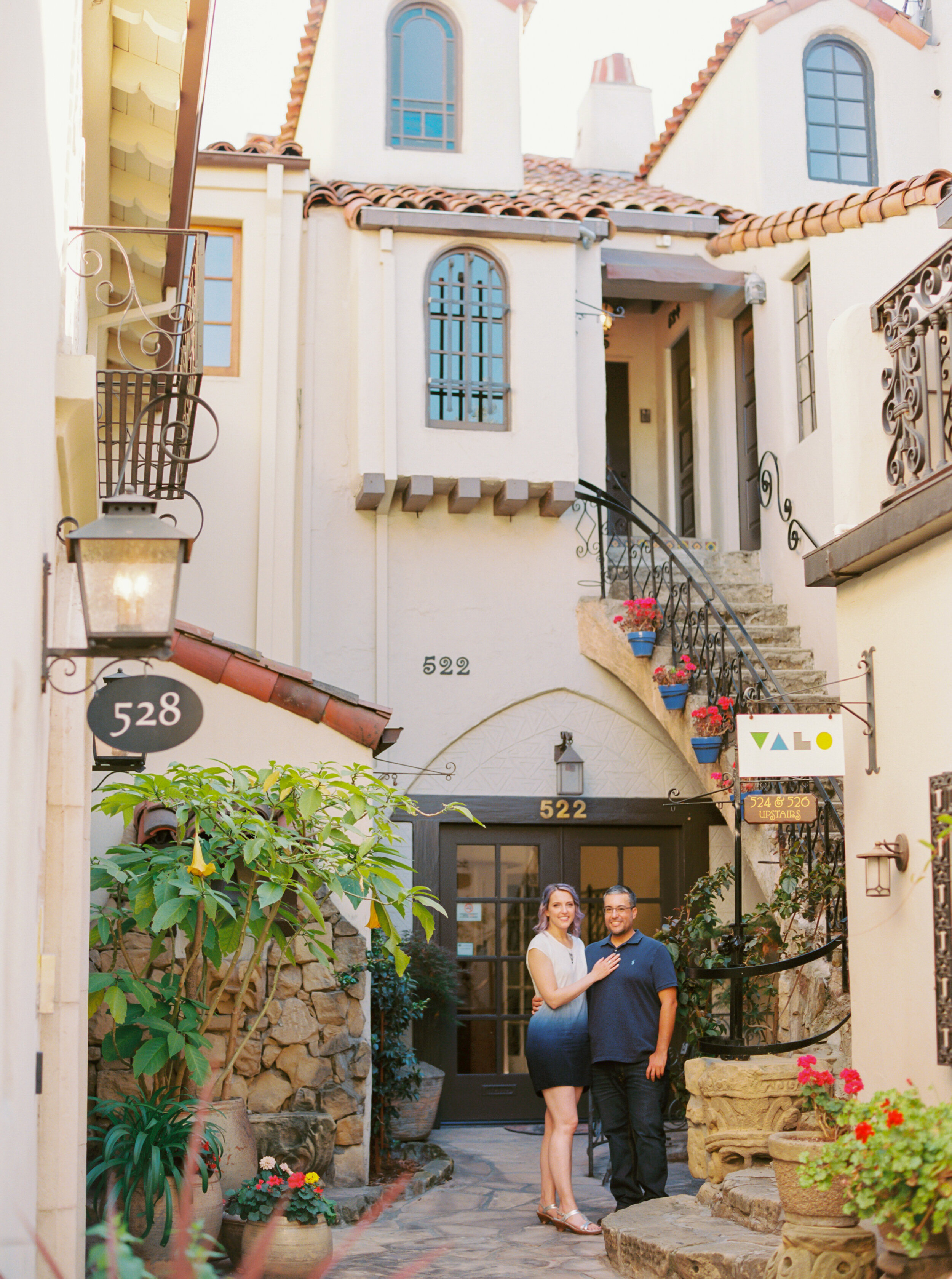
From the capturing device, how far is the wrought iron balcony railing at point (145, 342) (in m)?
5.93

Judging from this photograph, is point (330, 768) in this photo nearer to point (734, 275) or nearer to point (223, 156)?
point (223, 156)

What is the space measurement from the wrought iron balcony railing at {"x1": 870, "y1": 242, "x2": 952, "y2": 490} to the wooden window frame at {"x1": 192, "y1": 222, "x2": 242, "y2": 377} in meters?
6.17

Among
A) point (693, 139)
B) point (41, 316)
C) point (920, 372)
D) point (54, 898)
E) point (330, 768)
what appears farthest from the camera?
point (693, 139)

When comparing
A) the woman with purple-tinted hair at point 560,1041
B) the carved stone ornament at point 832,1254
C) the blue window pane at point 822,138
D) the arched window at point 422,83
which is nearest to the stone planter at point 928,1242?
the carved stone ornament at point 832,1254

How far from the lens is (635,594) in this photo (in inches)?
455

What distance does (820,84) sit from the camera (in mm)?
13031

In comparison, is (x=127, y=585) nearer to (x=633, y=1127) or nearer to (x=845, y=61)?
(x=633, y=1127)

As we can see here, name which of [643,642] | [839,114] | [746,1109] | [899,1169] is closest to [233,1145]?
[746,1109]

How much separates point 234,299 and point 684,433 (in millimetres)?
4681

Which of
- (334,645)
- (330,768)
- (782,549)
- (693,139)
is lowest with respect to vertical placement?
(330,768)

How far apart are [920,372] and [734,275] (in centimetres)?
678

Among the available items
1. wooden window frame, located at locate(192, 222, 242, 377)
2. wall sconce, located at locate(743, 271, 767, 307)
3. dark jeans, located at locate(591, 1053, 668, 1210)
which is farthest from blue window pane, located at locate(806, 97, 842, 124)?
dark jeans, located at locate(591, 1053, 668, 1210)

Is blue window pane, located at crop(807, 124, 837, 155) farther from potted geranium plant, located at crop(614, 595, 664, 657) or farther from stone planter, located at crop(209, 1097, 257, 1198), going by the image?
stone planter, located at crop(209, 1097, 257, 1198)

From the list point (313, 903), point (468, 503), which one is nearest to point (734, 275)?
point (468, 503)
